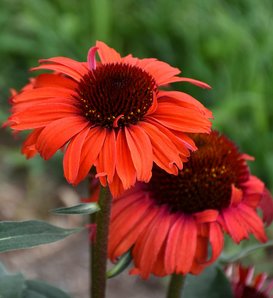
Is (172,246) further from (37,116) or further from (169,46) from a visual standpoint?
(169,46)

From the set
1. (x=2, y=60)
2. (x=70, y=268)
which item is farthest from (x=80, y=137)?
(x=2, y=60)

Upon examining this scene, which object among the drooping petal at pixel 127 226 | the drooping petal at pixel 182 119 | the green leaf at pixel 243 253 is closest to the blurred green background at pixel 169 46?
the green leaf at pixel 243 253

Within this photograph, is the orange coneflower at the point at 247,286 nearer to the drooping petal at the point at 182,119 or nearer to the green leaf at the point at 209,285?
the green leaf at the point at 209,285

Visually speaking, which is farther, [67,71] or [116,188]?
[67,71]

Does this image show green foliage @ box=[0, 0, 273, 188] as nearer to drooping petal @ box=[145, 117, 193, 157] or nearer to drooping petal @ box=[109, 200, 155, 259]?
drooping petal @ box=[109, 200, 155, 259]

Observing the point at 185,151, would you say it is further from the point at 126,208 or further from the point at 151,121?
the point at 126,208

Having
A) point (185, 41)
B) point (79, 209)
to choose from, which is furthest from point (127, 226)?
point (185, 41)
